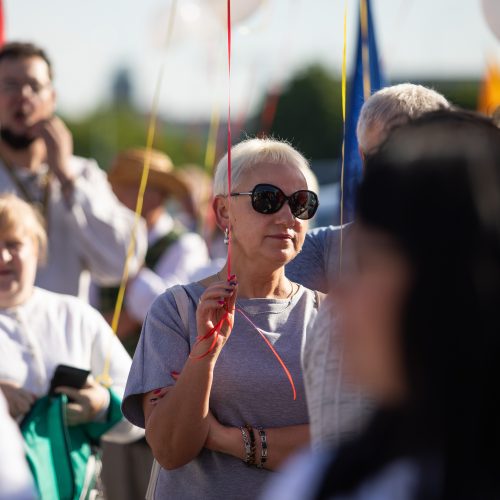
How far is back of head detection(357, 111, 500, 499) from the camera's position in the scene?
1111mm

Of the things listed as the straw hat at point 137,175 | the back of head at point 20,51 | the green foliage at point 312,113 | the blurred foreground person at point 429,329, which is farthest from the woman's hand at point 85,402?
the green foliage at point 312,113

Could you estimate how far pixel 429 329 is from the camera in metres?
1.12

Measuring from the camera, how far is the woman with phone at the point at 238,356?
2479 millimetres

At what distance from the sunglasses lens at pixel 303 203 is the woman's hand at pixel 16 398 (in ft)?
3.24

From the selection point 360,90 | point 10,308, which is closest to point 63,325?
point 10,308

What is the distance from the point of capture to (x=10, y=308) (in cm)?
327

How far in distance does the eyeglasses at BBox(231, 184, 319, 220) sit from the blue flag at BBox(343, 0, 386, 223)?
5.5 inches

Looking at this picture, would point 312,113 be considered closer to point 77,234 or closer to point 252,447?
point 77,234

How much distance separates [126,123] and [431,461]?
3401 inches

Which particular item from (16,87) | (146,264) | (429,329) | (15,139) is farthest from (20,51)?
(429,329)

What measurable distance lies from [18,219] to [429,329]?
2.40m

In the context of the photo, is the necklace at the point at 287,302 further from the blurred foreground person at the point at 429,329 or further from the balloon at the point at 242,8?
the balloon at the point at 242,8

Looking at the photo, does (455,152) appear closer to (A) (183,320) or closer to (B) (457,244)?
(B) (457,244)

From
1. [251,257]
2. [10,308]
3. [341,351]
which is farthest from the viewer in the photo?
[10,308]
